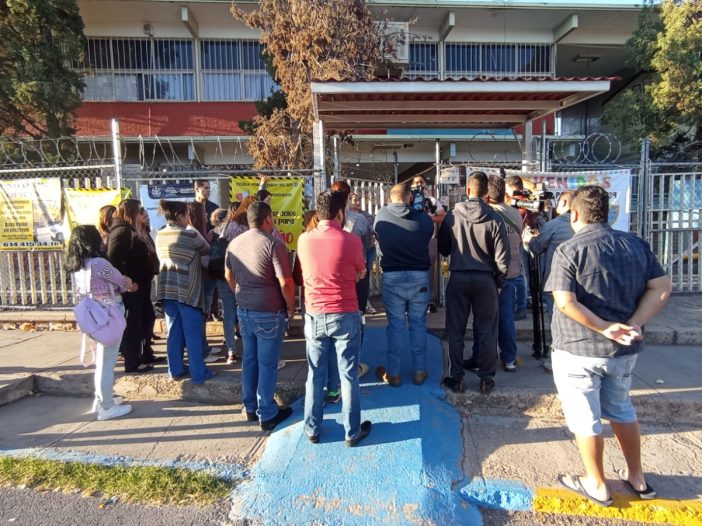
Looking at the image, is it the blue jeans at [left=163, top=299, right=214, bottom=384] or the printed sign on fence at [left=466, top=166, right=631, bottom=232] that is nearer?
the blue jeans at [left=163, top=299, right=214, bottom=384]

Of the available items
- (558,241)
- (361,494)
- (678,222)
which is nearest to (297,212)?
(558,241)

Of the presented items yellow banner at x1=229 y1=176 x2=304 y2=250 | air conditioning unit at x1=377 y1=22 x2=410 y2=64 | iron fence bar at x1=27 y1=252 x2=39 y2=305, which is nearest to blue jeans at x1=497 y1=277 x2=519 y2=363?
yellow banner at x1=229 y1=176 x2=304 y2=250

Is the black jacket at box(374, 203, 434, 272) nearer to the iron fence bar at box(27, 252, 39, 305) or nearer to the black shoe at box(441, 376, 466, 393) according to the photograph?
the black shoe at box(441, 376, 466, 393)

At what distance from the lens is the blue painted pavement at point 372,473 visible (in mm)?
2871

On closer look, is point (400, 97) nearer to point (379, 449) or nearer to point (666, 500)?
point (379, 449)

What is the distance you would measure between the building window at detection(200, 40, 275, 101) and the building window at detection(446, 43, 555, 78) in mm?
6461

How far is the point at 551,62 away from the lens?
16.3 metres

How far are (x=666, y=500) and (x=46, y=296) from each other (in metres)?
7.94

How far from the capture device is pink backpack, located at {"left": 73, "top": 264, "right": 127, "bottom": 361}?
13.1 ft

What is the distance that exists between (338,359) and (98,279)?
232cm

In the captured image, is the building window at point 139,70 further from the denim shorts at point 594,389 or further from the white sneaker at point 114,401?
the denim shorts at point 594,389

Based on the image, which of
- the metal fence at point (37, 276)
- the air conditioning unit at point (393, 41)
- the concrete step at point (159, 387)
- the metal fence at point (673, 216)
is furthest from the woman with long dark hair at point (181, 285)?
the air conditioning unit at point (393, 41)

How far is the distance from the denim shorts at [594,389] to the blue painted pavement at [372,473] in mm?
902

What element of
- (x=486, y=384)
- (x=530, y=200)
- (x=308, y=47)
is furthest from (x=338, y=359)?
(x=308, y=47)
